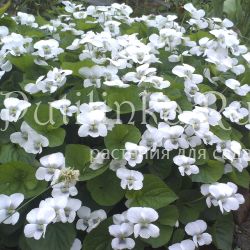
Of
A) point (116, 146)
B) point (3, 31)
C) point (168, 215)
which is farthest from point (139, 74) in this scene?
point (3, 31)

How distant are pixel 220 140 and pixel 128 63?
559 mm

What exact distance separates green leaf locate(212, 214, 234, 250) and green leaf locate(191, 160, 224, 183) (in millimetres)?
197

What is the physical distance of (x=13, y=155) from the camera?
166cm

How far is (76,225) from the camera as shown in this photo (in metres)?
1.58

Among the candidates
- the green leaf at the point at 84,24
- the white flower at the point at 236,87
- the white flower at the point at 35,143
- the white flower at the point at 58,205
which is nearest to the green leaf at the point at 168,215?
the white flower at the point at 58,205

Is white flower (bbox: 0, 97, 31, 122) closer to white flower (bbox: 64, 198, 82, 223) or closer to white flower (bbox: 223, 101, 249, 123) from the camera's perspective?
white flower (bbox: 64, 198, 82, 223)

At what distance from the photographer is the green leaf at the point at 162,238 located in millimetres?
1562

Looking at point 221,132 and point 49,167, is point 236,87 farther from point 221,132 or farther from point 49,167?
point 49,167

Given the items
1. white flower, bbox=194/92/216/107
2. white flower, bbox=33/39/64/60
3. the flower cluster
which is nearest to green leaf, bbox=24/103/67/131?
the flower cluster

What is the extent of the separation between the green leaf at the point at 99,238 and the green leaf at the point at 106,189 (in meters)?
0.07

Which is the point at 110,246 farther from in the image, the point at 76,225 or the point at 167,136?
the point at 167,136

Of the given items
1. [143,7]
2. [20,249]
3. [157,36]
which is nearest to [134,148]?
[20,249]

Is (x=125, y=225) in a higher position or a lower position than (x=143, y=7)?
higher

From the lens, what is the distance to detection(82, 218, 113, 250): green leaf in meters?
1.57
